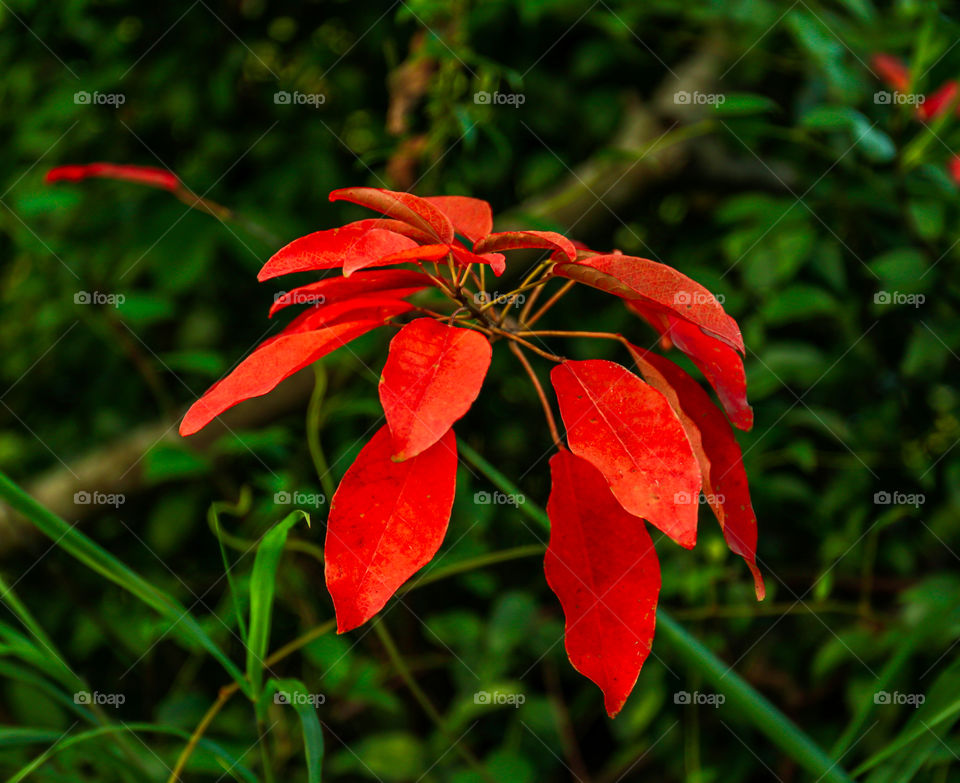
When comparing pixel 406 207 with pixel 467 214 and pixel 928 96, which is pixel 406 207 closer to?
pixel 467 214

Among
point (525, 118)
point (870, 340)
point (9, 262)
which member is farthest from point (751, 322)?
point (9, 262)

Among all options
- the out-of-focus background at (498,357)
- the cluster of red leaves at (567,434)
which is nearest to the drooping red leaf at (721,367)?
the cluster of red leaves at (567,434)

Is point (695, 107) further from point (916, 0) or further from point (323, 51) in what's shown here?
point (323, 51)

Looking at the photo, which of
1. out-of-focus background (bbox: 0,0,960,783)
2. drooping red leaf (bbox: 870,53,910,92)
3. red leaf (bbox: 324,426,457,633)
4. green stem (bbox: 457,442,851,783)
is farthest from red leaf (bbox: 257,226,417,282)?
drooping red leaf (bbox: 870,53,910,92)

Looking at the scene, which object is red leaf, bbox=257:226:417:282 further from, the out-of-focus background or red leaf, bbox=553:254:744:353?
the out-of-focus background

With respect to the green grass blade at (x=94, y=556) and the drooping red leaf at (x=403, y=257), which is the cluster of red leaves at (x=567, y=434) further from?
the green grass blade at (x=94, y=556)

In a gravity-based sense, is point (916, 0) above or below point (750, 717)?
above

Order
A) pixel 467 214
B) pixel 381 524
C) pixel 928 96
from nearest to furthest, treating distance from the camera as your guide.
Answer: pixel 381 524, pixel 467 214, pixel 928 96

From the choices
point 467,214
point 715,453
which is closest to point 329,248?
point 467,214

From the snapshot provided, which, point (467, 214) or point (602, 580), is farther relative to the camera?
point (467, 214)
